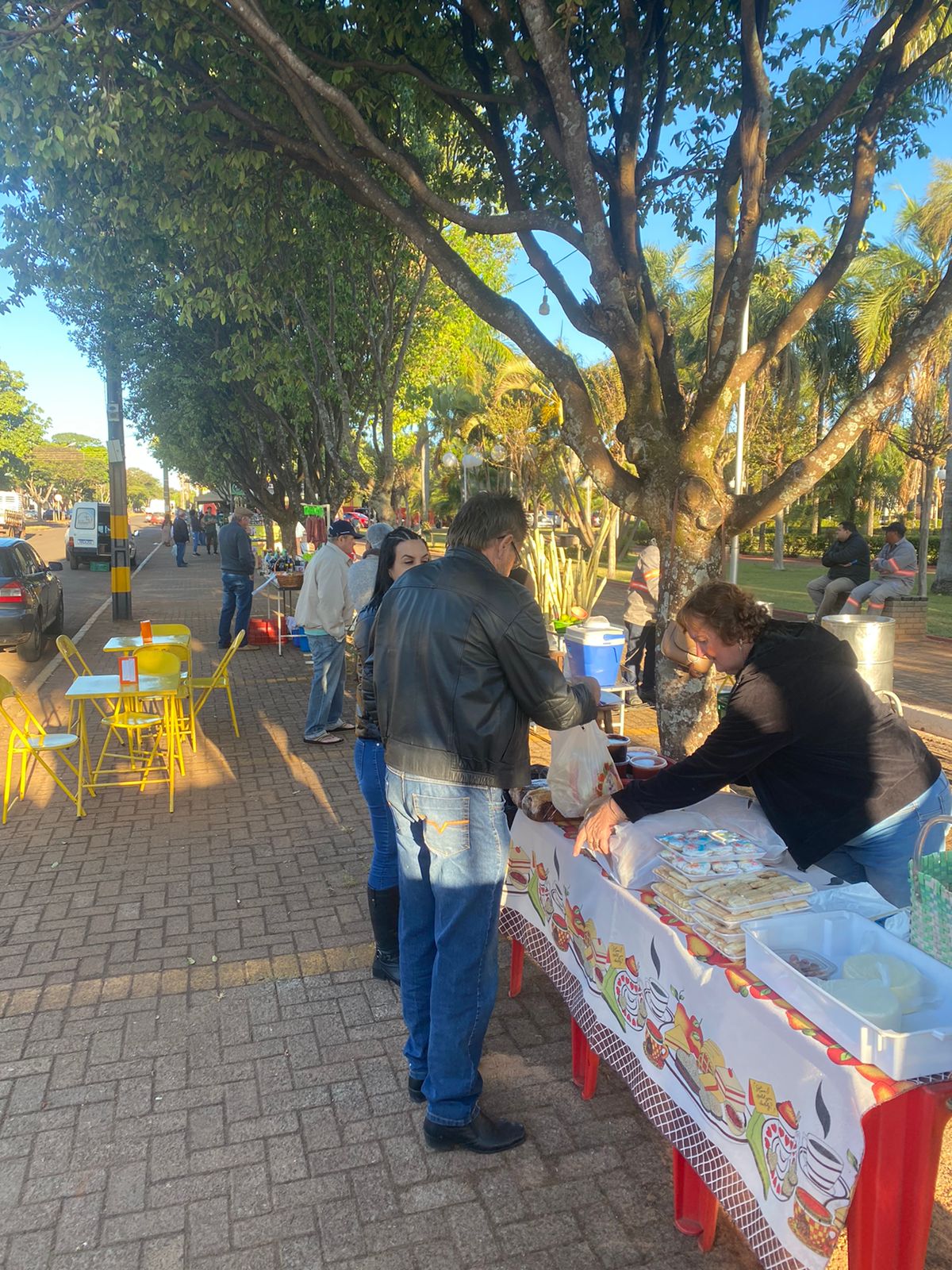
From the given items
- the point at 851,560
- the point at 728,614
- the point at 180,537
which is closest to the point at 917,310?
the point at 851,560

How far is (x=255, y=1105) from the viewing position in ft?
10.1

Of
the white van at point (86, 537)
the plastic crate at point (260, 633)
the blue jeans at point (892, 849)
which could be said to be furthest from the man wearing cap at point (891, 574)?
the white van at point (86, 537)

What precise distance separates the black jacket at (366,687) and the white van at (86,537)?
28870 millimetres

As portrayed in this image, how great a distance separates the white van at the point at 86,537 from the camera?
30.3 meters

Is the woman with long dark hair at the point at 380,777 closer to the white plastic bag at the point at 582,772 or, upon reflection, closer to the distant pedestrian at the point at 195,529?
the white plastic bag at the point at 582,772

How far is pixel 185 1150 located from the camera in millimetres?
2842

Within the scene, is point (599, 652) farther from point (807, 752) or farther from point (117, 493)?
point (117, 493)

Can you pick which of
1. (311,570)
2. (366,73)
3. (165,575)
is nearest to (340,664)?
(311,570)

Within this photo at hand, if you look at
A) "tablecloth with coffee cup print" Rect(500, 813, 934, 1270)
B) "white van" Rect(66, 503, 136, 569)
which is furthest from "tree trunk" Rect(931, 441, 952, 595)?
"white van" Rect(66, 503, 136, 569)

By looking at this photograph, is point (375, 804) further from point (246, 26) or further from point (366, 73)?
point (366, 73)

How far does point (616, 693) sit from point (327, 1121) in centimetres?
348

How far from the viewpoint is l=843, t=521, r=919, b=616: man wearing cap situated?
1209 cm

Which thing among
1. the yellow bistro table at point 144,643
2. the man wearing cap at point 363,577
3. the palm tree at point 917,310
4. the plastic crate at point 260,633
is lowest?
the plastic crate at point 260,633

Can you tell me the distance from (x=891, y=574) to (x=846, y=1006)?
466 inches
